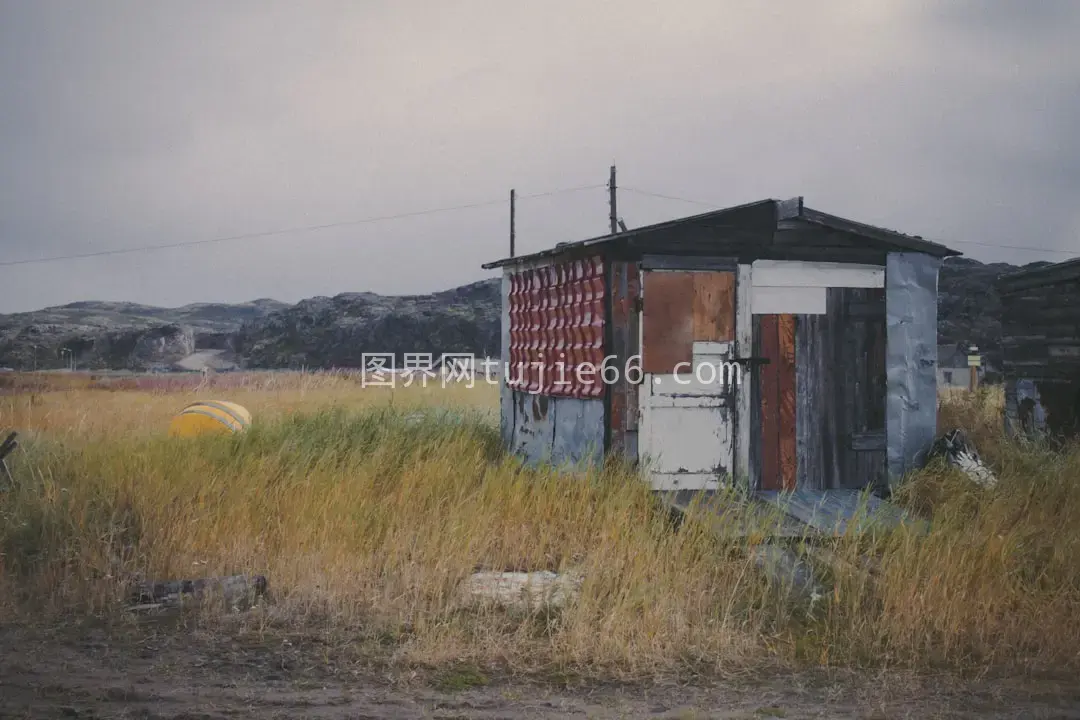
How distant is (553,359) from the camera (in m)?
11.0

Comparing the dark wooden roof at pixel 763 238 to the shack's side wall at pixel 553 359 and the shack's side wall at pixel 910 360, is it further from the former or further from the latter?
the shack's side wall at pixel 553 359

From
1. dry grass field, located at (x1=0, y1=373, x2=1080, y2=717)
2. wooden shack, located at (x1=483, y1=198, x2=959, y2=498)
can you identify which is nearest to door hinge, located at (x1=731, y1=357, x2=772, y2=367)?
wooden shack, located at (x1=483, y1=198, x2=959, y2=498)

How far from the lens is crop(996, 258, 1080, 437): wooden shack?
12.6 m

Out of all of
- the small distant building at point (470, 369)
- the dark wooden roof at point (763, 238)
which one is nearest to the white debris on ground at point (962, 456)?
the dark wooden roof at point (763, 238)

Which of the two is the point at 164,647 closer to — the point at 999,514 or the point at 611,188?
the point at 999,514

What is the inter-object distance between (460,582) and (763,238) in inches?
212

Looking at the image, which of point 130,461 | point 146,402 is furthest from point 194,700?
point 146,402

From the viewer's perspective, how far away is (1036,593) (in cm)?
596

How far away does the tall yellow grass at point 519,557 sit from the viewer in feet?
17.7

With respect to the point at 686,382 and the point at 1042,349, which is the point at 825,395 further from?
the point at 1042,349

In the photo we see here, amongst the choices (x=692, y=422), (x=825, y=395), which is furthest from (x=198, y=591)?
(x=825, y=395)

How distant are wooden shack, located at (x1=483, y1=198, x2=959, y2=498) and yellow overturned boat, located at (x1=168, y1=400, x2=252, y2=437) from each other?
17.0ft

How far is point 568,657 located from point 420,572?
155 centimetres

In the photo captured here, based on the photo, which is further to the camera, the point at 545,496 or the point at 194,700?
the point at 545,496
